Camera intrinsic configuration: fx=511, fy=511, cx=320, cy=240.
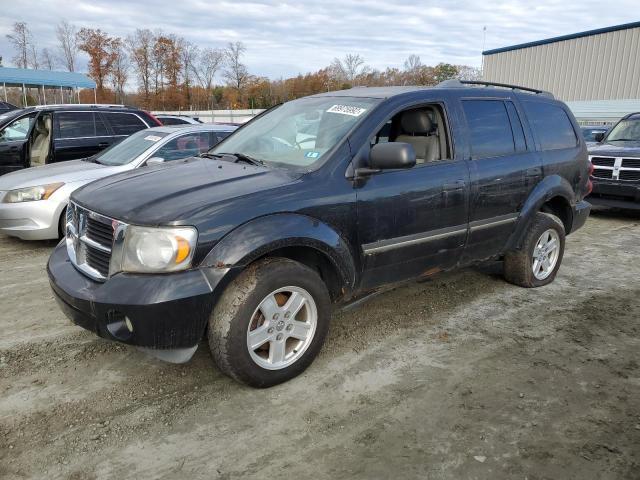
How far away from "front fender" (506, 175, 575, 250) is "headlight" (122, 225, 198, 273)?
309 cm

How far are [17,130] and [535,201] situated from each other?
333 inches

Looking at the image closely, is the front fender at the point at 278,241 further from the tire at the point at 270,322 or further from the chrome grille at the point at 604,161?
the chrome grille at the point at 604,161

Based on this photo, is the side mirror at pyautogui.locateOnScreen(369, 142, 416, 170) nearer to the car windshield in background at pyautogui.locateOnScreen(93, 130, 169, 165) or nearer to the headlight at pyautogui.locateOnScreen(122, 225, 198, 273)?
the headlight at pyautogui.locateOnScreen(122, 225, 198, 273)

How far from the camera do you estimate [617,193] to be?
8.80 m

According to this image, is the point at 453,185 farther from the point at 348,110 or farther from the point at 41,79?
the point at 41,79

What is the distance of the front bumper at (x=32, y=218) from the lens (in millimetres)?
6035

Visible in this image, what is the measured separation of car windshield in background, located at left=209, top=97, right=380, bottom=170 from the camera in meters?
3.53

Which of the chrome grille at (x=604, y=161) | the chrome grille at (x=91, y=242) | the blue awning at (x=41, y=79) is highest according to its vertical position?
the blue awning at (x=41, y=79)

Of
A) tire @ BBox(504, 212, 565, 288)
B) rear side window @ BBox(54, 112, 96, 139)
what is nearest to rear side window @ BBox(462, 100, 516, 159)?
tire @ BBox(504, 212, 565, 288)

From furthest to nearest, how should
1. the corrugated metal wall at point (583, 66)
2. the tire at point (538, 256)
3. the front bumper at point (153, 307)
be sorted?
the corrugated metal wall at point (583, 66)
the tire at point (538, 256)
the front bumper at point (153, 307)

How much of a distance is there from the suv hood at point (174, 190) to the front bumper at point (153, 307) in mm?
324

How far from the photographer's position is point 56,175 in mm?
6320

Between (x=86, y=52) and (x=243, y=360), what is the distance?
60641mm

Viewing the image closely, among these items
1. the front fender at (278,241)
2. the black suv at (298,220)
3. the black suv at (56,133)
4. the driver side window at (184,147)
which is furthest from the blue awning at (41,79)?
the front fender at (278,241)
